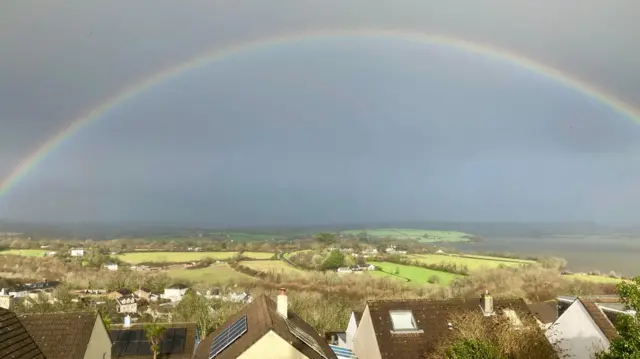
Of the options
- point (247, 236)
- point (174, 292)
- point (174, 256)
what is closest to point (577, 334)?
point (174, 292)

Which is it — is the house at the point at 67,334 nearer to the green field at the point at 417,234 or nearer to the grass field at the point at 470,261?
the grass field at the point at 470,261

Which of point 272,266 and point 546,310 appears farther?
point 272,266

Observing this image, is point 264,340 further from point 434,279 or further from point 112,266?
point 112,266

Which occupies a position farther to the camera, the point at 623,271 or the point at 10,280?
the point at 10,280

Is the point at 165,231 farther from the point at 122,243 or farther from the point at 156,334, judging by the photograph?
the point at 156,334

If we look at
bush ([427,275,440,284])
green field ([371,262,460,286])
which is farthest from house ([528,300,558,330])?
bush ([427,275,440,284])

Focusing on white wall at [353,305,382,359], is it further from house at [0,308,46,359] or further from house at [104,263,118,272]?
house at [104,263,118,272]

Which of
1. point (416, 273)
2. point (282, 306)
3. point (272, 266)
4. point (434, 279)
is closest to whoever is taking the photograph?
point (282, 306)

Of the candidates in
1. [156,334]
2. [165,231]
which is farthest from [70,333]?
[165,231]
